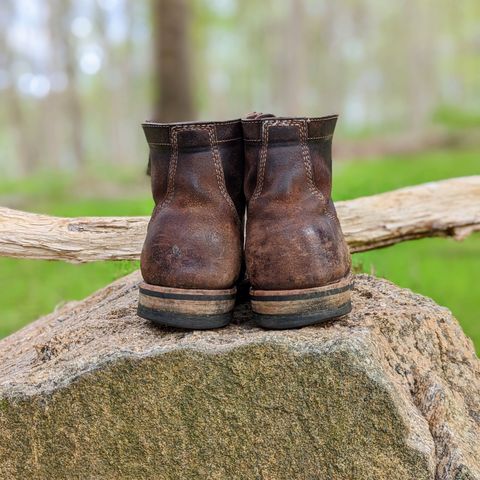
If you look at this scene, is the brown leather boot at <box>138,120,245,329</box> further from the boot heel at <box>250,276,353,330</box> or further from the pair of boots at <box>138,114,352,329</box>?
the boot heel at <box>250,276,353,330</box>

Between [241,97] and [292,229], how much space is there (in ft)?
150

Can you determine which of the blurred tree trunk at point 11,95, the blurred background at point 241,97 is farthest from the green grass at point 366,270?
the blurred tree trunk at point 11,95

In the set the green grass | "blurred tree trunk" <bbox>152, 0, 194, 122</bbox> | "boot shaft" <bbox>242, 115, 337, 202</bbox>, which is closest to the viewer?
"boot shaft" <bbox>242, 115, 337, 202</bbox>

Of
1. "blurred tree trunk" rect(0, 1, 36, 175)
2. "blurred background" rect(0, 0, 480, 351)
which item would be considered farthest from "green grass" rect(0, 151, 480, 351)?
"blurred tree trunk" rect(0, 1, 36, 175)

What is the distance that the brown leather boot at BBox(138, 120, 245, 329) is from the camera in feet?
5.62

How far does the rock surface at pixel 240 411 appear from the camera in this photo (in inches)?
64.1

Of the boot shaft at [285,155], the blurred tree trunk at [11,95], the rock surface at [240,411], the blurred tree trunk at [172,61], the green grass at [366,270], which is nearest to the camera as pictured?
the rock surface at [240,411]

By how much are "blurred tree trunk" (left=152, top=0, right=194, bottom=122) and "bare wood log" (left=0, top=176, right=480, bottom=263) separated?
487 centimetres

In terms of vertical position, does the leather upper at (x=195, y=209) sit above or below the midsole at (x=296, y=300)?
above

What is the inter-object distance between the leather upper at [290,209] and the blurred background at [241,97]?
62.7 inches

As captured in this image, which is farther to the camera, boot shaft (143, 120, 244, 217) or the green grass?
the green grass

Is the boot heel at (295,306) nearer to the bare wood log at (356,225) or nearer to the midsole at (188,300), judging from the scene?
the midsole at (188,300)

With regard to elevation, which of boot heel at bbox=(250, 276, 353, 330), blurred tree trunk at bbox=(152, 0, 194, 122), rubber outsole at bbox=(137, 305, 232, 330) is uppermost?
blurred tree trunk at bbox=(152, 0, 194, 122)

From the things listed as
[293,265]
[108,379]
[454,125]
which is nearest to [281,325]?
[293,265]
